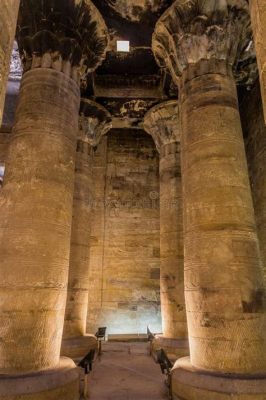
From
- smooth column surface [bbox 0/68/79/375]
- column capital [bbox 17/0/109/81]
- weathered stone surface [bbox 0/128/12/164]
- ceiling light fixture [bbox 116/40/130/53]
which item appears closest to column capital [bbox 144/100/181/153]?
ceiling light fixture [bbox 116/40/130/53]

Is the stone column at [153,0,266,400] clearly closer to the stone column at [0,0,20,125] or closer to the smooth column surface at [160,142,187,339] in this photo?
the smooth column surface at [160,142,187,339]

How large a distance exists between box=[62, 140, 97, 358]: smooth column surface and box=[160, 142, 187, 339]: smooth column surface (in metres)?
2.09

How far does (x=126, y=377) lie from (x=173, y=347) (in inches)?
71.1

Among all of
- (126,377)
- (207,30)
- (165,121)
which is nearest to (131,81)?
(165,121)

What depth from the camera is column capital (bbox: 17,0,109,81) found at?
19.6 feet

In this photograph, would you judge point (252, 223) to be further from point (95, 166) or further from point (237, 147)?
point (95, 166)

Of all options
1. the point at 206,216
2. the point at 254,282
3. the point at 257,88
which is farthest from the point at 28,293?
the point at 257,88

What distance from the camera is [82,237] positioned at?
8789mm

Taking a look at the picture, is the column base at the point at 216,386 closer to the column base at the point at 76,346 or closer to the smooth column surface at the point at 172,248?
the column base at the point at 76,346

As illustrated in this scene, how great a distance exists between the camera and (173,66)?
652 centimetres

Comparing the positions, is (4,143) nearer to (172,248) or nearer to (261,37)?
(172,248)

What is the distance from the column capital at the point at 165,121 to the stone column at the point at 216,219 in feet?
9.64

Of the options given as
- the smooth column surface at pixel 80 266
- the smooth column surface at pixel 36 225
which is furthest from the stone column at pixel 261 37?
the smooth column surface at pixel 80 266

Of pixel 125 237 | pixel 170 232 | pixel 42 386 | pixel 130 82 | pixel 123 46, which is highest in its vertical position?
pixel 123 46
